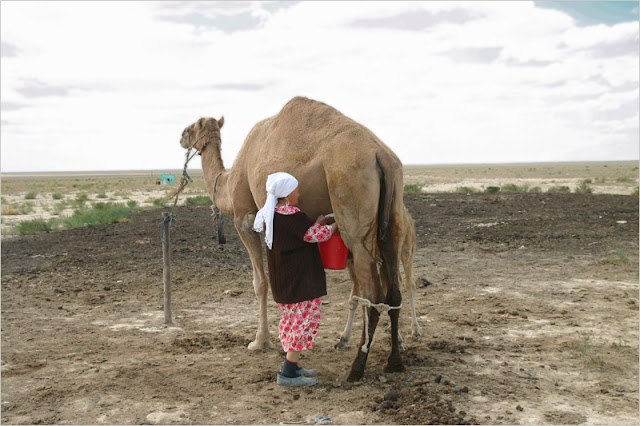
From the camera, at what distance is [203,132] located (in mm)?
8484

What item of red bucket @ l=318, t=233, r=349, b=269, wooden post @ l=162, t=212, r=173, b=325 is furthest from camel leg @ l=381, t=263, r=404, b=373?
wooden post @ l=162, t=212, r=173, b=325

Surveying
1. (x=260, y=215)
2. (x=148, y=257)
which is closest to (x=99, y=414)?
(x=260, y=215)

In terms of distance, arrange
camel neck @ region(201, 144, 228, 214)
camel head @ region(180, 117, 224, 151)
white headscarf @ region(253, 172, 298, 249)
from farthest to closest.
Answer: camel head @ region(180, 117, 224, 151) → camel neck @ region(201, 144, 228, 214) → white headscarf @ region(253, 172, 298, 249)

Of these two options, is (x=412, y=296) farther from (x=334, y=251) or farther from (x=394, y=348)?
(x=334, y=251)

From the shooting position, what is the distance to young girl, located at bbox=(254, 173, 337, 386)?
5.39m

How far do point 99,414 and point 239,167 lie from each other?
11.5 feet

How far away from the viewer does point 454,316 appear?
820 centimetres

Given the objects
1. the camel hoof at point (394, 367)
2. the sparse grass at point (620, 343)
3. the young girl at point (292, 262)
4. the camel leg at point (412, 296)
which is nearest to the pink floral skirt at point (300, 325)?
the young girl at point (292, 262)

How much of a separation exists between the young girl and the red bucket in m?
0.20

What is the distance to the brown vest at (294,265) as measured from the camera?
214 inches

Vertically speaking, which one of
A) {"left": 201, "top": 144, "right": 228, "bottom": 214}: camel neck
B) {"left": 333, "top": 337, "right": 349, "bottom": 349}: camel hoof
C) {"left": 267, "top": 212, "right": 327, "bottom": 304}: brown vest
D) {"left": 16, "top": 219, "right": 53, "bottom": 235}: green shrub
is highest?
{"left": 201, "top": 144, "right": 228, "bottom": 214}: camel neck

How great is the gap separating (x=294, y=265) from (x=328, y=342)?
2.12m

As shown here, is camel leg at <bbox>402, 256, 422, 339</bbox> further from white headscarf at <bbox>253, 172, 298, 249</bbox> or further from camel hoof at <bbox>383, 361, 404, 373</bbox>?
white headscarf at <bbox>253, 172, 298, 249</bbox>

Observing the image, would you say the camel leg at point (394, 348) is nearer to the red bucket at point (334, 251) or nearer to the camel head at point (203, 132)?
the red bucket at point (334, 251)
